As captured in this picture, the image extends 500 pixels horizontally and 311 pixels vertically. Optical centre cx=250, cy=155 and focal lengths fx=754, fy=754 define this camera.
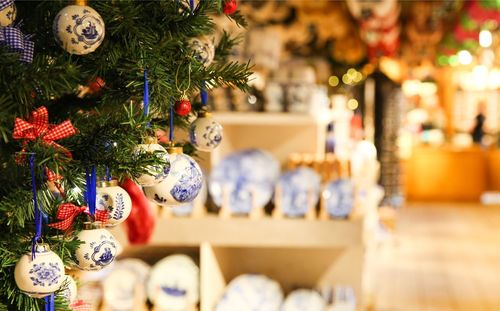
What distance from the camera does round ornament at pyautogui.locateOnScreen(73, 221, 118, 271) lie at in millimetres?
1265

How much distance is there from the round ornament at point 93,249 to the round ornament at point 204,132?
31 cm

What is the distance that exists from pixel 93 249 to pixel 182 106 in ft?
1.06

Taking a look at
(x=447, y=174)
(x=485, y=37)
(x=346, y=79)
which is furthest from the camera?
(x=447, y=174)

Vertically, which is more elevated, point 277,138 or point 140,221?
point 277,138

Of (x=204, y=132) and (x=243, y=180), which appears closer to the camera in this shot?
(x=204, y=132)

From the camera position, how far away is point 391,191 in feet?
31.6

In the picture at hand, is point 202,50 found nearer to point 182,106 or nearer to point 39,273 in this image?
point 182,106

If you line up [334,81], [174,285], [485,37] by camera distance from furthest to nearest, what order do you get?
1. [334,81]
2. [485,37]
3. [174,285]

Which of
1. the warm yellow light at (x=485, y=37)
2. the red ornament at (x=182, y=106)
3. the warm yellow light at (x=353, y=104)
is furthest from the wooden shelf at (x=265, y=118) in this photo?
the warm yellow light at (x=353, y=104)

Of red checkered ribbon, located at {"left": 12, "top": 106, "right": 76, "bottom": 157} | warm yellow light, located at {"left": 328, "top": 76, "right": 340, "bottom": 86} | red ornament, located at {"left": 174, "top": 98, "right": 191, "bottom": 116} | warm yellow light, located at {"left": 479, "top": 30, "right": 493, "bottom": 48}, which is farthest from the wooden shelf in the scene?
warm yellow light, located at {"left": 328, "top": 76, "right": 340, "bottom": 86}

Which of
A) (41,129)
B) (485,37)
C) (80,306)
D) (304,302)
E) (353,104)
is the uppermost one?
(485,37)

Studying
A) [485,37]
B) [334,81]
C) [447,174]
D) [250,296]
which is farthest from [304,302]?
[447,174]

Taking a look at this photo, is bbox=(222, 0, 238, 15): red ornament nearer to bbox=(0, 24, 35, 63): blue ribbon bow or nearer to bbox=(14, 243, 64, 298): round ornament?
bbox=(0, 24, 35, 63): blue ribbon bow

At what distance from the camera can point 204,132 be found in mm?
1510
